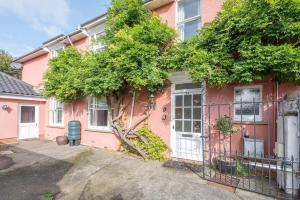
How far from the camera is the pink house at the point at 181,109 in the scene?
5805 mm

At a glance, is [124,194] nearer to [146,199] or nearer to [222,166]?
[146,199]

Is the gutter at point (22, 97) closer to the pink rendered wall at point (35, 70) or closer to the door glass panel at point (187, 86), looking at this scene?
the pink rendered wall at point (35, 70)

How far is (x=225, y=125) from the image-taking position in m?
5.96

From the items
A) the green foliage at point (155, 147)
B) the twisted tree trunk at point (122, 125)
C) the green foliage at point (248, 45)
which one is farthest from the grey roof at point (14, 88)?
the green foliage at point (248, 45)

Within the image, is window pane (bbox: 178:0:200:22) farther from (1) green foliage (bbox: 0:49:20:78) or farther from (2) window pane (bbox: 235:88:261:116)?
(1) green foliage (bbox: 0:49:20:78)

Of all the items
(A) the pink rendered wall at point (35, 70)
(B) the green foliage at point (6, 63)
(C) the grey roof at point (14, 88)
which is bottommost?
(C) the grey roof at point (14, 88)

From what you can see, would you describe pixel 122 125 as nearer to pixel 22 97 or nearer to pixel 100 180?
pixel 100 180

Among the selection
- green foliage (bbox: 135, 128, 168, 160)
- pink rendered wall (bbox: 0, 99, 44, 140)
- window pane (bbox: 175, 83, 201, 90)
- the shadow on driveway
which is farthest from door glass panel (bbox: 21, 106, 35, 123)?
window pane (bbox: 175, 83, 201, 90)

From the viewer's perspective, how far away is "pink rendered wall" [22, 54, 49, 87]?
14.7 m

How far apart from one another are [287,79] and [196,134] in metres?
3.27

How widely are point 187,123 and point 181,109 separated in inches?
22.2

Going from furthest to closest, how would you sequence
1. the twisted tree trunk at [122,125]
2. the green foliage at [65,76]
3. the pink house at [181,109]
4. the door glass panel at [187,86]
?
Result: the green foliage at [65,76] < the twisted tree trunk at [122,125] < the door glass panel at [187,86] < the pink house at [181,109]

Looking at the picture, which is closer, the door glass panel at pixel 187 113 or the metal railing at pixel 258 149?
the metal railing at pixel 258 149

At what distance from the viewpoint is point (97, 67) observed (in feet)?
27.6
